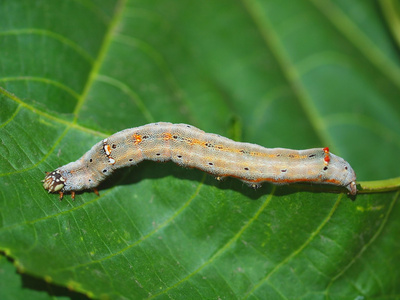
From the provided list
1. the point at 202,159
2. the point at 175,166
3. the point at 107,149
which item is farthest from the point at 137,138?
the point at 202,159

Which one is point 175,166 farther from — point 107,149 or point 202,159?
point 107,149

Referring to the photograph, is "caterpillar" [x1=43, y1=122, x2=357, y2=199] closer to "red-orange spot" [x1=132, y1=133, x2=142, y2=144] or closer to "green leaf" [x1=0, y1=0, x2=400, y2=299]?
"red-orange spot" [x1=132, y1=133, x2=142, y2=144]

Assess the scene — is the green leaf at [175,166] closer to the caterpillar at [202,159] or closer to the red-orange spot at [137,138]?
the caterpillar at [202,159]

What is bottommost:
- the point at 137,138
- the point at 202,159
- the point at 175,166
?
the point at 175,166

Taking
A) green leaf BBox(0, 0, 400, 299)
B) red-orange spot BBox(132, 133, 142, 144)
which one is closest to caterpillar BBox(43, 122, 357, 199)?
red-orange spot BBox(132, 133, 142, 144)

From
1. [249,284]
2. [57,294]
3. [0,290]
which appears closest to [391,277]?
[249,284]

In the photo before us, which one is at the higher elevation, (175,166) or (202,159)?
(202,159)

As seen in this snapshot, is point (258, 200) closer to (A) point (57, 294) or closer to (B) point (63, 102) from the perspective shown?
(A) point (57, 294)

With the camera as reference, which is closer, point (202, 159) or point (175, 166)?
point (202, 159)
